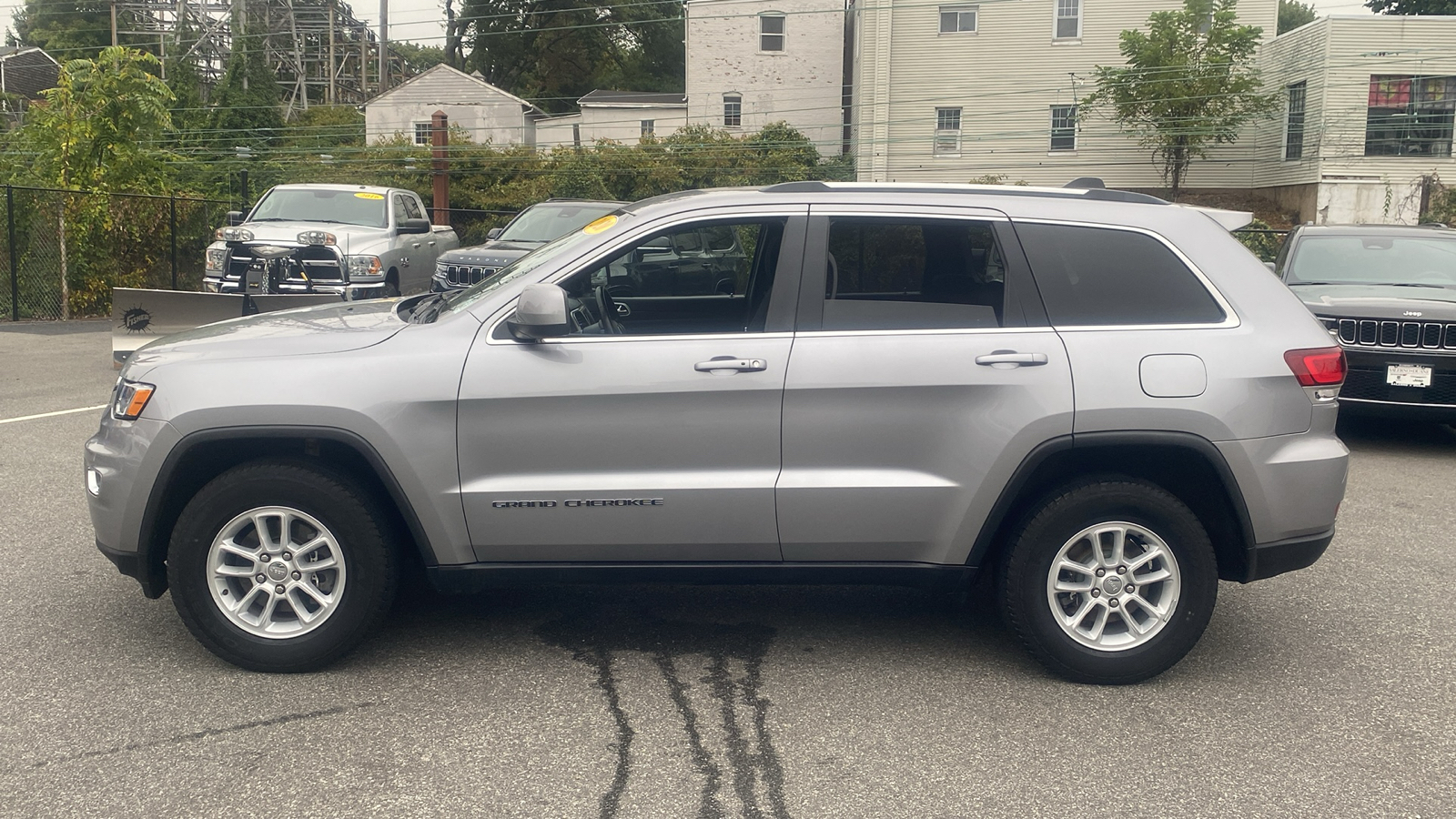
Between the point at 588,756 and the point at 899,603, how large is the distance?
6.81 feet

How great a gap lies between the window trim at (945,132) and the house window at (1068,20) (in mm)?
3641

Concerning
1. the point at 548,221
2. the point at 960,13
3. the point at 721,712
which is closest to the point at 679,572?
the point at 721,712

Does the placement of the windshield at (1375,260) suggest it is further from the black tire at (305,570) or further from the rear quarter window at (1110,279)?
the black tire at (305,570)

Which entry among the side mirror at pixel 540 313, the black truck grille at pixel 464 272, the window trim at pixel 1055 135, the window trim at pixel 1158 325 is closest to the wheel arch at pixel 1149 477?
the window trim at pixel 1158 325

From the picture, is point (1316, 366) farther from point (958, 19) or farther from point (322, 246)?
point (958, 19)

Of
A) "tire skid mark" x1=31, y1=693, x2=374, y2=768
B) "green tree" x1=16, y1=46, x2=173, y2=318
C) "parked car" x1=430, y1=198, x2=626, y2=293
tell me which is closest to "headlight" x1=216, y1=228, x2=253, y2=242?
"parked car" x1=430, y1=198, x2=626, y2=293

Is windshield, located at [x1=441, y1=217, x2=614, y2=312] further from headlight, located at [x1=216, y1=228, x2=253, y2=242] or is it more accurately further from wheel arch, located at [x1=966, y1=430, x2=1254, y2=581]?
headlight, located at [x1=216, y1=228, x2=253, y2=242]

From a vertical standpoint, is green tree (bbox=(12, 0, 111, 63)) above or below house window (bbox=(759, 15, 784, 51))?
above

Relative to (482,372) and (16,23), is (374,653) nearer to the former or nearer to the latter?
(482,372)

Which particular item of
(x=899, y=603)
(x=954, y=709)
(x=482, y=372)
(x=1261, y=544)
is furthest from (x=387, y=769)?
(x=1261, y=544)

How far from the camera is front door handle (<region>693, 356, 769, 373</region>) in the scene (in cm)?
455

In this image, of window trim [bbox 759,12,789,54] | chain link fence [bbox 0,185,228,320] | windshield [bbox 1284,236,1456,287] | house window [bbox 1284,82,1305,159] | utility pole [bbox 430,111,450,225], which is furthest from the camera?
window trim [bbox 759,12,789,54]

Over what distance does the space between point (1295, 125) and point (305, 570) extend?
37811 millimetres

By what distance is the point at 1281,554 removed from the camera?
4684 millimetres
